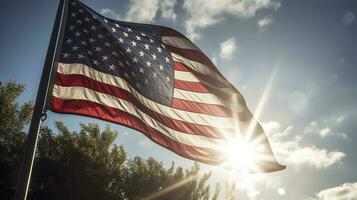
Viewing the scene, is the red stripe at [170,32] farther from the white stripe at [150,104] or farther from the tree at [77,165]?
the tree at [77,165]

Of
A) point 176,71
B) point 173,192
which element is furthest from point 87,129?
point 176,71

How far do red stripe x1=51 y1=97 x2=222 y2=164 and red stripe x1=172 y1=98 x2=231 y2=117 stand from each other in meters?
0.78

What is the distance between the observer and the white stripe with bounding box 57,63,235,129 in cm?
596

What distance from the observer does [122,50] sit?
6703mm

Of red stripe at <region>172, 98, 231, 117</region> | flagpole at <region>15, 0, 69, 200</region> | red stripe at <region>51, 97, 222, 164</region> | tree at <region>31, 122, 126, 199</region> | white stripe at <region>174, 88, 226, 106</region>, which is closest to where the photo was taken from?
flagpole at <region>15, 0, 69, 200</region>

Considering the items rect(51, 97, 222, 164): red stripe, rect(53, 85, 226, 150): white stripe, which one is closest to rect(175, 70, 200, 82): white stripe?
rect(53, 85, 226, 150): white stripe

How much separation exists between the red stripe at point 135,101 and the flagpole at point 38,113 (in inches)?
19.8

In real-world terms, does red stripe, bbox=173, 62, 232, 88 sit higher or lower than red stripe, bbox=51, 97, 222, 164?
higher

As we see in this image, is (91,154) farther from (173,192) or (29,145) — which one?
(29,145)

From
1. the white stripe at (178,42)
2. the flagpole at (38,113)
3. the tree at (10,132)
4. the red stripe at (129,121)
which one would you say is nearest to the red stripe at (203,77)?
the white stripe at (178,42)

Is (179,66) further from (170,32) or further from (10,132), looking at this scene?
(10,132)

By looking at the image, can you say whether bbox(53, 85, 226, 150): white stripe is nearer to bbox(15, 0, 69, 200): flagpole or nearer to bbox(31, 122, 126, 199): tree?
bbox(15, 0, 69, 200): flagpole

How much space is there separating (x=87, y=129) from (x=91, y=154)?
7.56 feet

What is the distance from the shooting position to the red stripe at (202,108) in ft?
23.6
